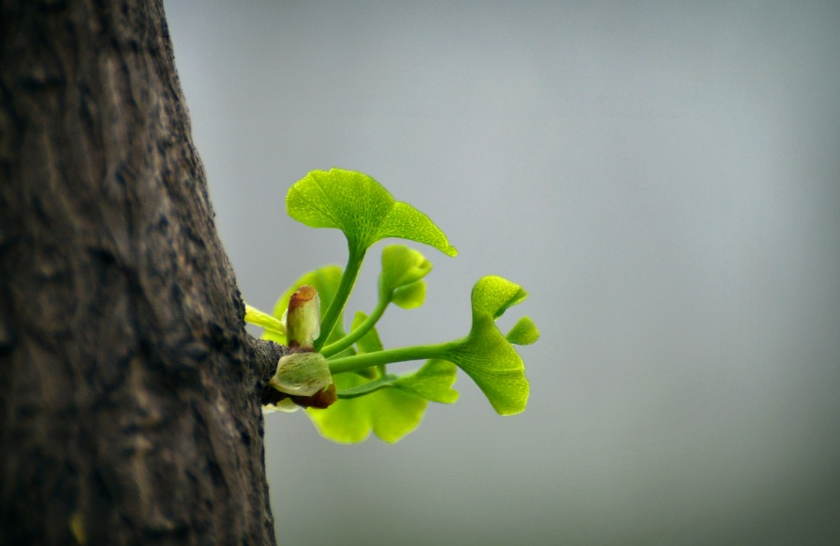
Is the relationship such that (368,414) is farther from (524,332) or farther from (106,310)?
(106,310)

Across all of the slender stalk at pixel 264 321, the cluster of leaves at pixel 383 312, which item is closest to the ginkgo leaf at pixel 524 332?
the cluster of leaves at pixel 383 312

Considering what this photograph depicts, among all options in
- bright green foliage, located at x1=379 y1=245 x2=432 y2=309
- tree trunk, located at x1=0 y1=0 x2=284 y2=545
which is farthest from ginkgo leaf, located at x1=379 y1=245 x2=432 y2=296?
tree trunk, located at x1=0 y1=0 x2=284 y2=545

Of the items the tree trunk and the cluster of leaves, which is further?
the cluster of leaves

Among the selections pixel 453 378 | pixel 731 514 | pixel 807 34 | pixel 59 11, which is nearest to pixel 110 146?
pixel 59 11

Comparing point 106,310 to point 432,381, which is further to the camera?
point 432,381

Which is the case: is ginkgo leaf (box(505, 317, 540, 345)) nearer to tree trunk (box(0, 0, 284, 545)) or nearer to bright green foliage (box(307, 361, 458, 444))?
bright green foliage (box(307, 361, 458, 444))

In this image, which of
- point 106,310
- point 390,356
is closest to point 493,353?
point 390,356

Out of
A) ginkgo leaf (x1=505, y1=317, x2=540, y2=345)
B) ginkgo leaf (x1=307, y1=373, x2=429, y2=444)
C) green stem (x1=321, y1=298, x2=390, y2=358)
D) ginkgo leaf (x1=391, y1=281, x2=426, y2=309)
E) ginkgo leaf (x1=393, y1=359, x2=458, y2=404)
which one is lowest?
ginkgo leaf (x1=307, y1=373, x2=429, y2=444)
